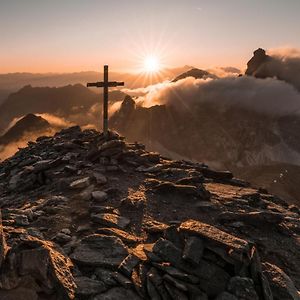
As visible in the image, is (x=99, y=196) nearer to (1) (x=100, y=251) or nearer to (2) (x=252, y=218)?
(1) (x=100, y=251)

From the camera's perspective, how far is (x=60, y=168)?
25859 millimetres

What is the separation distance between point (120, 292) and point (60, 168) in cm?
1551

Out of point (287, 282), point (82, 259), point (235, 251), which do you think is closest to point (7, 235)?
point (82, 259)

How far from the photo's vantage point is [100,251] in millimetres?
13375

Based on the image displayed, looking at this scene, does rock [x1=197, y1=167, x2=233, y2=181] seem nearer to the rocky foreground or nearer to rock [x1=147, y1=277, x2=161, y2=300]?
the rocky foreground

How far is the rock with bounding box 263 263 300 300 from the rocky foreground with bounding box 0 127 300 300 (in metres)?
0.03

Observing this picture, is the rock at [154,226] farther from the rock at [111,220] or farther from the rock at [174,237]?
the rock at [174,237]

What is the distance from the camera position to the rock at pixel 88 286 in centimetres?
1111

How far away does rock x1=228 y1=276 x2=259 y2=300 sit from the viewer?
11.5m

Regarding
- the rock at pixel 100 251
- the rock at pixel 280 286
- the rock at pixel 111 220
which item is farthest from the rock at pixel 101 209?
the rock at pixel 280 286

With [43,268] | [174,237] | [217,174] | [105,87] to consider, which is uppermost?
[105,87]

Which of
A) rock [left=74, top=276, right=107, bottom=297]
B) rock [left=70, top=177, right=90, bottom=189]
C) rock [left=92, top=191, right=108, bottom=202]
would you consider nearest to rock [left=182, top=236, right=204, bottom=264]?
rock [left=74, top=276, right=107, bottom=297]

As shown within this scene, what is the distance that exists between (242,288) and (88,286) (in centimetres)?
449

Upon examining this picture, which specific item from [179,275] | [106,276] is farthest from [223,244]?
[106,276]
